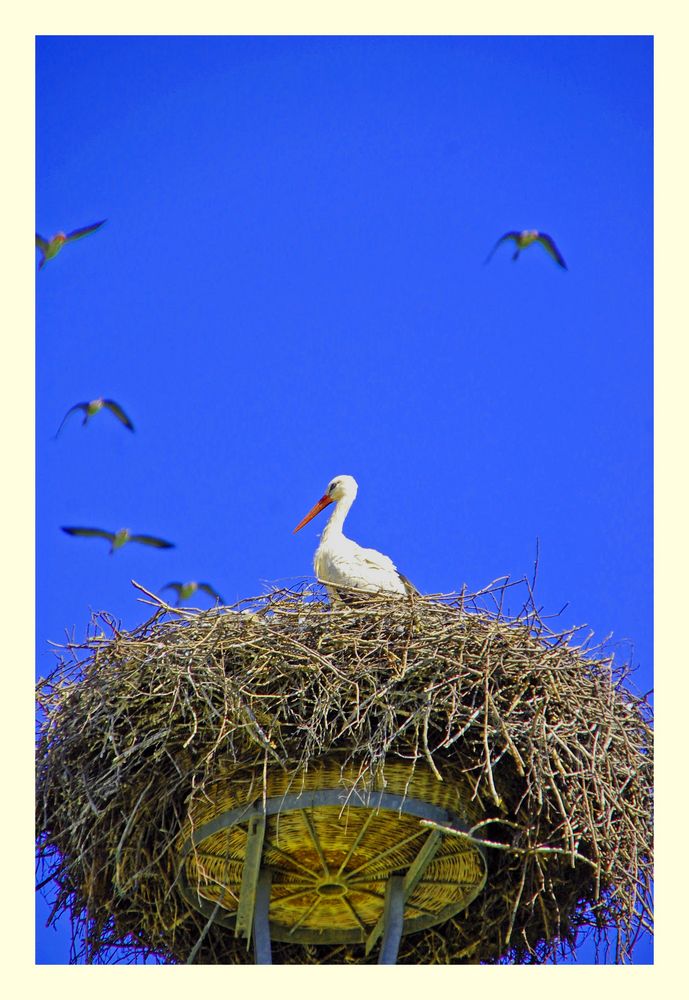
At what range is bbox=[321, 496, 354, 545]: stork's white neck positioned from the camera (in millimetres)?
9305

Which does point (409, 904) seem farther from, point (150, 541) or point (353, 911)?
point (150, 541)

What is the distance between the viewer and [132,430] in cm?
1071

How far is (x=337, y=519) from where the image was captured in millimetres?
9656

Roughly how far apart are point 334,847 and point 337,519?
9.02 ft

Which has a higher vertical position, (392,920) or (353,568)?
(353,568)

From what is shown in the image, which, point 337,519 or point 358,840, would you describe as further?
point 337,519

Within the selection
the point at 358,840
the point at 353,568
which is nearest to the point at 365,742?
the point at 358,840

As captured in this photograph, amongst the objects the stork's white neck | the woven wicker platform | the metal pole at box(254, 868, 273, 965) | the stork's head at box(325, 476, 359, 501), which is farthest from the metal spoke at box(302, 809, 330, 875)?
the stork's head at box(325, 476, 359, 501)

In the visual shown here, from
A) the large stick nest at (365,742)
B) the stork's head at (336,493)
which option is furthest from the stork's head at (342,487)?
the large stick nest at (365,742)

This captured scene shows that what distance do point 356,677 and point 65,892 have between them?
175cm

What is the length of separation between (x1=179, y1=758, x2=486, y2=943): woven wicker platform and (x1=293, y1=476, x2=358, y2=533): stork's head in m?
2.95

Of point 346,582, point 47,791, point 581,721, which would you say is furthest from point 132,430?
point 581,721

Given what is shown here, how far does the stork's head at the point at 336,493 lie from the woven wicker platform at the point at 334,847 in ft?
9.69

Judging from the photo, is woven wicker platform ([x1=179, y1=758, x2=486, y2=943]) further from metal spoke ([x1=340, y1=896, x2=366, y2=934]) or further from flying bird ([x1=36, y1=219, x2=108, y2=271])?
flying bird ([x1=36, y1=219, x2=108, y2=271])
